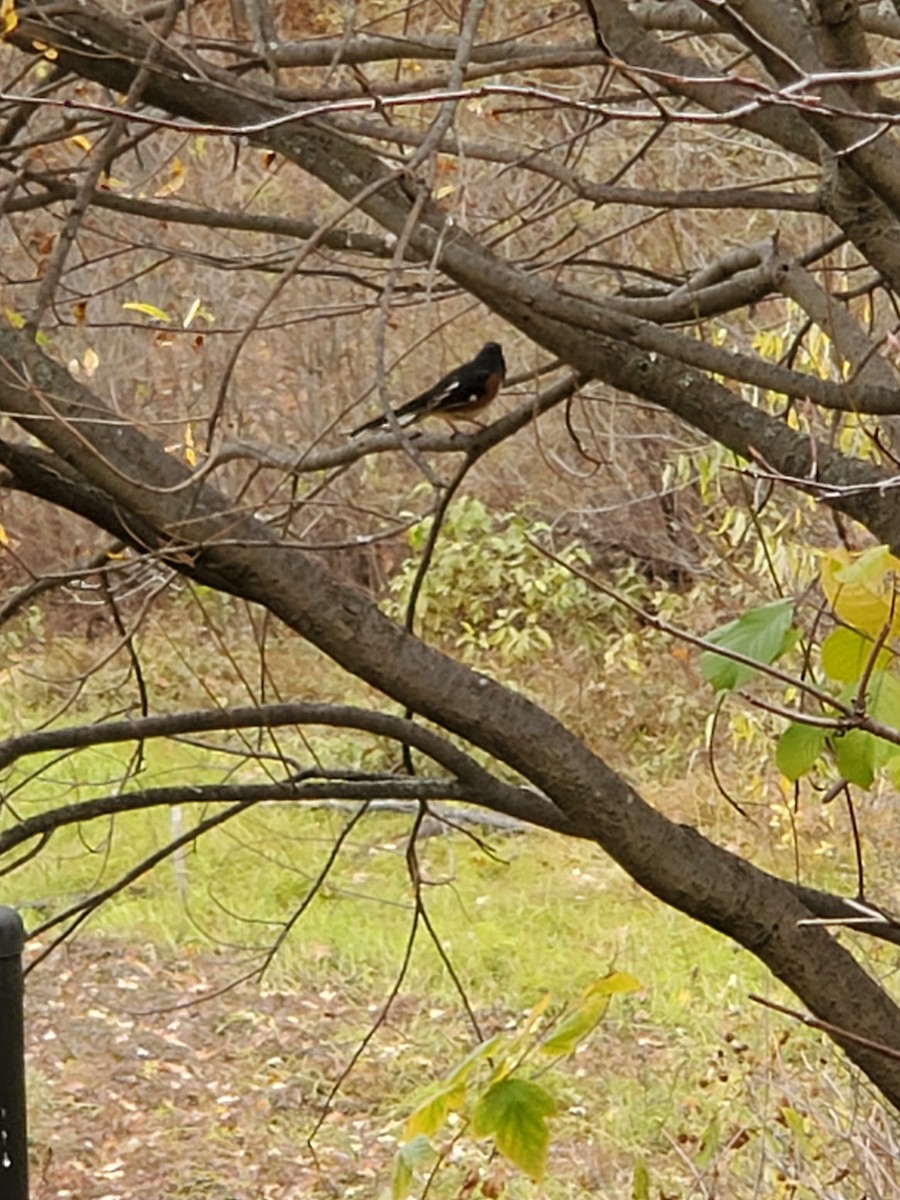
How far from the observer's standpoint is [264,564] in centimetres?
173

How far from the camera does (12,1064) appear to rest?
0.99 m

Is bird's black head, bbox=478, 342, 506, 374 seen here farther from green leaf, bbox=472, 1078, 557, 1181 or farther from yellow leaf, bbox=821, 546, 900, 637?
yellow leaf, bbox=821, 546, 900, 637

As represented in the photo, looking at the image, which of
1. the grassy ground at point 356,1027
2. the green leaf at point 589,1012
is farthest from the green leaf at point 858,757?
the grassy ground at point 356,1027

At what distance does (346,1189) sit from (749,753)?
2221 millimetres

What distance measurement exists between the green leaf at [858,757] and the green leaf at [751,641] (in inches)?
3.7

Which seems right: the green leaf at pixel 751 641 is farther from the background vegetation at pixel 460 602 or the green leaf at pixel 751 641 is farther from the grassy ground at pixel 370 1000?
the grassy ground at pixel 370 1000

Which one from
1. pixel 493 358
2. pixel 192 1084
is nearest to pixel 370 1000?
pixel 192 1084

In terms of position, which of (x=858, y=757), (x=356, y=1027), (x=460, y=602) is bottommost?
(x=858, y=757)

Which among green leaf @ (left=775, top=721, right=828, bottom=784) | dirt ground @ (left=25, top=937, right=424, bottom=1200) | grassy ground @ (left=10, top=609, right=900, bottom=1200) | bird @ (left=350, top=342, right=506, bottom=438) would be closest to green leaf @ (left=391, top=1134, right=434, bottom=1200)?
green leaf @ (left=775, top=721, right=828, bottom=784)

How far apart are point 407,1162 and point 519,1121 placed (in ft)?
0.60

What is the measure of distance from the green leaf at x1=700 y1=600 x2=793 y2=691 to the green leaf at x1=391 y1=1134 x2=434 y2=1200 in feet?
2.08

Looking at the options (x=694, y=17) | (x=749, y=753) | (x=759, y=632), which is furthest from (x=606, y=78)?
(x=749, y=753)

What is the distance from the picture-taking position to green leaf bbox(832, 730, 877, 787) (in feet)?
4.52

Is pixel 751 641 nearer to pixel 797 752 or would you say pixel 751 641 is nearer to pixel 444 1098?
pixel 797 752
